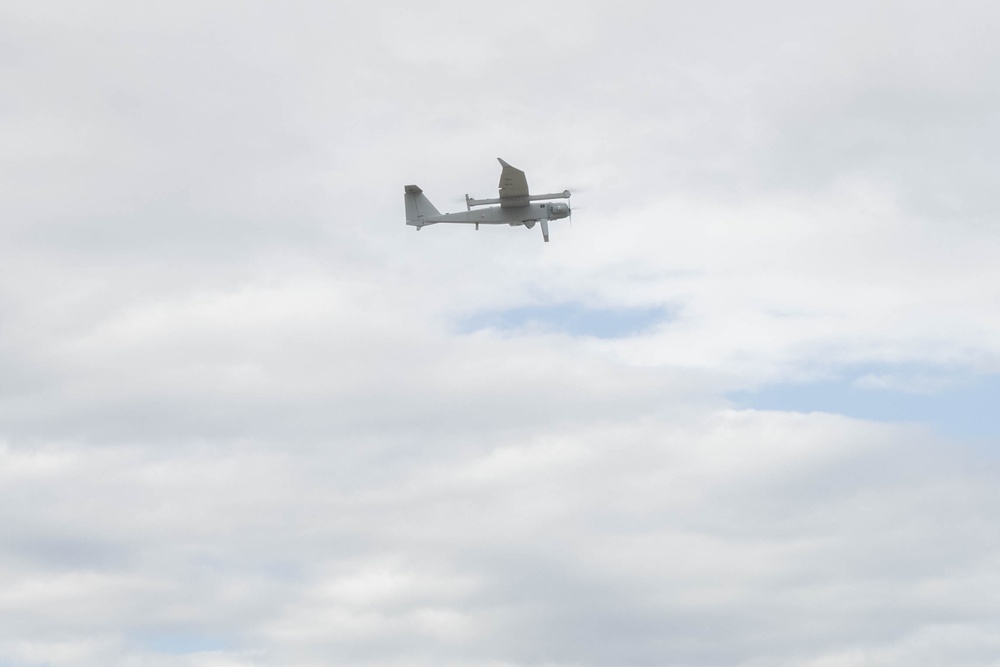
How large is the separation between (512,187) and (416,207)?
2053cm

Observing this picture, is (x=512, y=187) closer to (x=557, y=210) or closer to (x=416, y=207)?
(x=557, y=210)

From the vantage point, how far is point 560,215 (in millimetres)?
163750

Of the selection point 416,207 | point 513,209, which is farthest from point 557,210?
point 416,207

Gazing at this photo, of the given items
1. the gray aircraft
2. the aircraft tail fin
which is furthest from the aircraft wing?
the aircraft tail fin

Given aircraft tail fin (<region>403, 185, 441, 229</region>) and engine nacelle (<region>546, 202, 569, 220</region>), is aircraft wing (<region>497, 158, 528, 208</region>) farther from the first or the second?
aircraft tail fin (<region>403, 185, 441, 229</region>)

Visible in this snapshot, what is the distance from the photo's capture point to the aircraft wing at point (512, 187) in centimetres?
15800

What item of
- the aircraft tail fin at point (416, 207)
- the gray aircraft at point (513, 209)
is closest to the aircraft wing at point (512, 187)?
the gray aircraft at point (513, 209)

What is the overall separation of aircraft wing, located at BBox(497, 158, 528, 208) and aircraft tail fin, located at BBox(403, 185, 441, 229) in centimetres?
1585

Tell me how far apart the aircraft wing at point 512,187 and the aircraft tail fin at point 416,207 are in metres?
15.9

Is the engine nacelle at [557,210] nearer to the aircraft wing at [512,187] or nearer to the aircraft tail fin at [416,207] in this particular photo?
the aircraft wing at [512,187]

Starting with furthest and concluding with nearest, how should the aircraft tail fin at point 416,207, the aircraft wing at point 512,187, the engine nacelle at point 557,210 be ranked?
the aircraft tail fin at point 416,207
the engine nacelle at point 557,210
the aircraft wing at point 512,187

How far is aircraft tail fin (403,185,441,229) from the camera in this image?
175m

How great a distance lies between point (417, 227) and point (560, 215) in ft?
68.4

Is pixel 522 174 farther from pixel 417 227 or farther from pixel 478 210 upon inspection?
pixel 417 227
